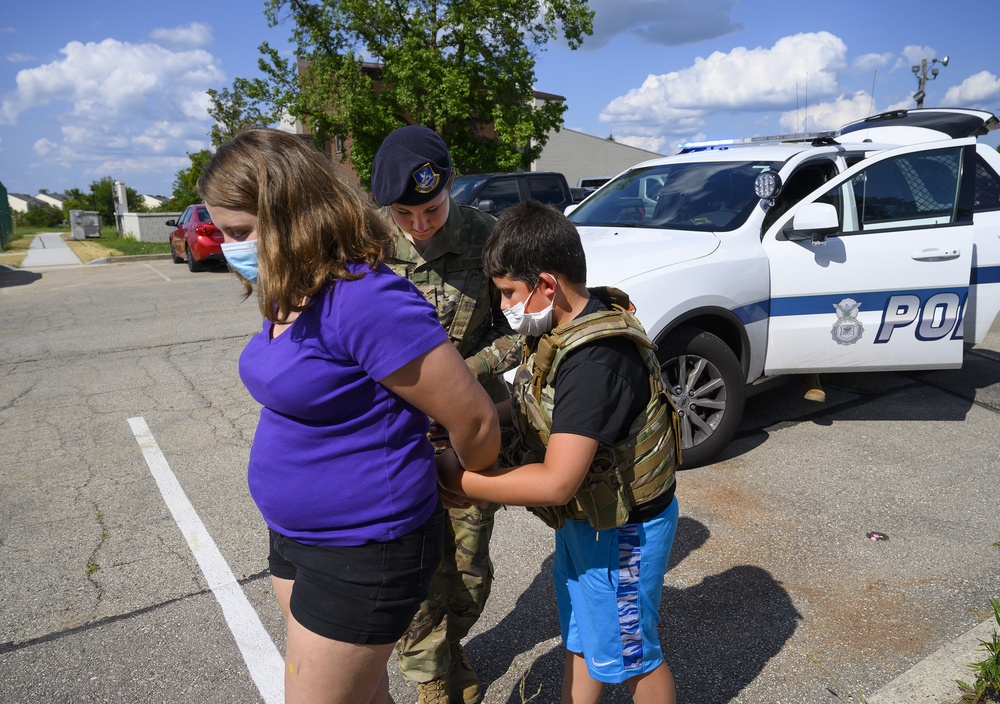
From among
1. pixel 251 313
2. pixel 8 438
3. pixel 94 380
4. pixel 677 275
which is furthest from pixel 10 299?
pixel 677 275

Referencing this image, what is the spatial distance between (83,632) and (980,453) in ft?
16.9

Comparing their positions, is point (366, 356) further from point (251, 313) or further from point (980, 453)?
point (251, 313)

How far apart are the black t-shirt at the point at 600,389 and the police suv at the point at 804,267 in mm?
2307

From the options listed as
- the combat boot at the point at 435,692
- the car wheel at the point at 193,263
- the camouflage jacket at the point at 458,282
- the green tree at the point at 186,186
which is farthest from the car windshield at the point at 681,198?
the green tree at the point at 186,186

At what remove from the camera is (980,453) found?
464 centimetres

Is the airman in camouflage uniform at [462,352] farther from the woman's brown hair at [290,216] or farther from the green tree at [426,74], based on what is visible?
the green tree at [426,74]

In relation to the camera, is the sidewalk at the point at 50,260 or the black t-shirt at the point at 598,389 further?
the sidewalk at the point at 50,260

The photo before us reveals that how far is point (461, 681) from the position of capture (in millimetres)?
2529

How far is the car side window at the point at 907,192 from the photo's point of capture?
15.9 feet

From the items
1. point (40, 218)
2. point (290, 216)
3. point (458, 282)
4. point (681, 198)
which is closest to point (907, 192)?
point (681, 198)

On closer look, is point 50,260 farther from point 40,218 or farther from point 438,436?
point 40,218

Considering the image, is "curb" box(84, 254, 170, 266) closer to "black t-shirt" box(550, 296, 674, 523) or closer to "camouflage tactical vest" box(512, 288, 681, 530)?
"camouflage tactical vest" box(512, 288, 681, 530)

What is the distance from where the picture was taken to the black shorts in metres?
1.50

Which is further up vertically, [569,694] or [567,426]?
[567,426]
